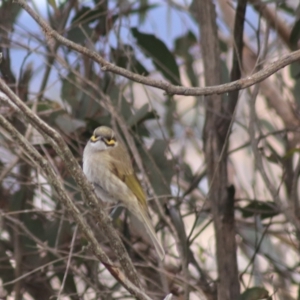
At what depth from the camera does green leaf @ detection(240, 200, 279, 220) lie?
356 cm

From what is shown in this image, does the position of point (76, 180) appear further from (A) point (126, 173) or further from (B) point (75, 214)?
(A) point (126, 173)

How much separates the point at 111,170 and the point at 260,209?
788mm

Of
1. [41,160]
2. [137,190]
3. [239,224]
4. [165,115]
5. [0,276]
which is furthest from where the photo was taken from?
[165,115]

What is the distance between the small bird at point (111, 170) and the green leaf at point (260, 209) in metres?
0.60

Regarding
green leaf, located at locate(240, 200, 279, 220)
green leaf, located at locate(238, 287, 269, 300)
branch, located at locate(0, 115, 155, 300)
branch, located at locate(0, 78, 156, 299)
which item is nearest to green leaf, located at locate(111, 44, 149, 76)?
green leaf, located at locate(240, 200, 279, 220)

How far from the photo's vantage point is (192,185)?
366 cm

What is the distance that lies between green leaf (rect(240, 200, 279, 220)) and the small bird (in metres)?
0.60

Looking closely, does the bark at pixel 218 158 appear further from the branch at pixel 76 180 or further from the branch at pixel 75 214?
the branch at pixel 75 214

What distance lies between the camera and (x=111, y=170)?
3.44 metres

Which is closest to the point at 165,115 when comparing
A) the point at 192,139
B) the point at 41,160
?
the point at 192,139

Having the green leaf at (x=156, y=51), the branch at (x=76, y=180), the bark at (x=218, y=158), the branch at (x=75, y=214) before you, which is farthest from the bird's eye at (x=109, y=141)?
the branch at (x=75, y=214)

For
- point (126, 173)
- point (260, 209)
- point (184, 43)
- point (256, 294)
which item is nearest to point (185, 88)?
point (256, 294)

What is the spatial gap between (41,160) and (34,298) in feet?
6.12

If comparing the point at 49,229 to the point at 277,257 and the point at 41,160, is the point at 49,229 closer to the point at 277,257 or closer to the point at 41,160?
the point at 277,257
